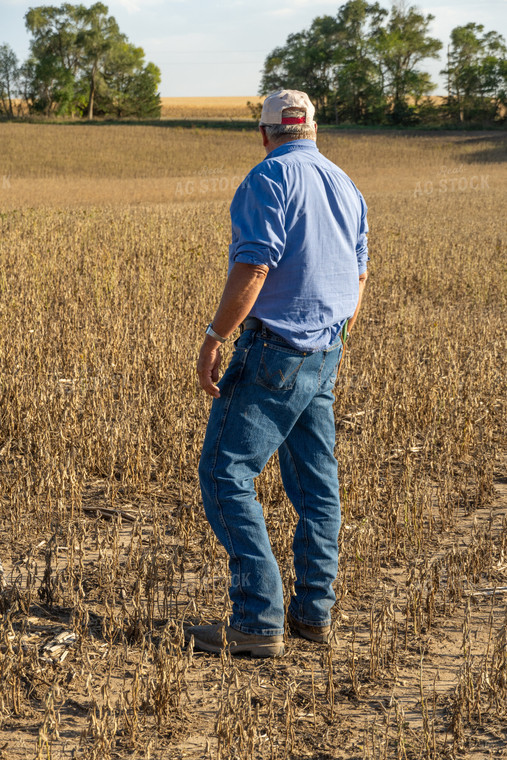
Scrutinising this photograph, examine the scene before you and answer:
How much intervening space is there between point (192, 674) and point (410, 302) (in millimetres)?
7862

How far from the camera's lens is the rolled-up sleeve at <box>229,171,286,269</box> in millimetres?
2697

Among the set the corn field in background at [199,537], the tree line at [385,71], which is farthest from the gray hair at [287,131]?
the tree line at [385,71]

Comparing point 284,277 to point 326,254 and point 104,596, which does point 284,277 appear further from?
point 104,596

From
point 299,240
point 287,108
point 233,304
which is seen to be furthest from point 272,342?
point 287,108

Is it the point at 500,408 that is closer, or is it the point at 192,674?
the point at 192,674

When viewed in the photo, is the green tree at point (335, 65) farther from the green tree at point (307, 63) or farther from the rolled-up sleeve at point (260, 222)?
the rolled-up sleeve at point (260, 222)

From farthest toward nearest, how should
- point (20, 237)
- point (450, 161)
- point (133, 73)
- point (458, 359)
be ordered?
point (133, 73) → point (450, 161) → point (20, 237) → point (458, 359)

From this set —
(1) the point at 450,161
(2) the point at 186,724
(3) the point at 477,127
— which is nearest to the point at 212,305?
(2) the point at 186,724

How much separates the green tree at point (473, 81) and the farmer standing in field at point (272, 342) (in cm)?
7244

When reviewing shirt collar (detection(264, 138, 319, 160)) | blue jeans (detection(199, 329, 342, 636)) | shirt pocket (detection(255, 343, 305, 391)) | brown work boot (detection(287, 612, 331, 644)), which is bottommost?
brown work boot (detection(287, 612, 331, 644))

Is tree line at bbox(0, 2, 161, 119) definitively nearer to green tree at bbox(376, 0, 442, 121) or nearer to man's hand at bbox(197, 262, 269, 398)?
green tree at bbox(376, 0, 442, 121)

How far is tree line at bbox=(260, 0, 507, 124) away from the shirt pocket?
7260cm

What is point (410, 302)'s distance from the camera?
10172 mm

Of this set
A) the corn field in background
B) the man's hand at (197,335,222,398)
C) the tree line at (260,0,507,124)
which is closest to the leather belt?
the man's hand at (197,335,222,398)
